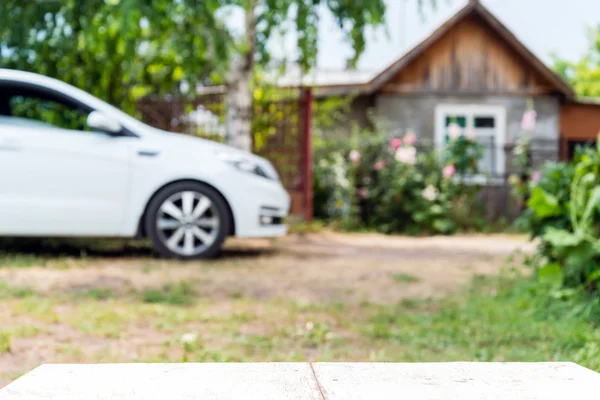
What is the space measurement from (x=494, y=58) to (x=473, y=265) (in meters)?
11.7

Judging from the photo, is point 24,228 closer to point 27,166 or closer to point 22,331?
point 27,166

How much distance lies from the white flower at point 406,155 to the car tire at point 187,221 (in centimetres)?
614

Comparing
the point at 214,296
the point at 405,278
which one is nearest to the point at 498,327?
the point at 214,296

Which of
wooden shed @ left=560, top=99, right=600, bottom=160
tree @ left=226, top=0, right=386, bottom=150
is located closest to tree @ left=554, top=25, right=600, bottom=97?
wooden shed @ left=560, top=99, right=600, bottom=160

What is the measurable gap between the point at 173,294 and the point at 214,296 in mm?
299

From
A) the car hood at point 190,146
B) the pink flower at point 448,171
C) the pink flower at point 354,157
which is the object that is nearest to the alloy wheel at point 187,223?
the car hood at point 190,146

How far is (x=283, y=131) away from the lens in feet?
43.5

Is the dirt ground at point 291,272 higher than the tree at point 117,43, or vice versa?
the tree at point 117,43

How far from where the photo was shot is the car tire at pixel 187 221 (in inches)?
323

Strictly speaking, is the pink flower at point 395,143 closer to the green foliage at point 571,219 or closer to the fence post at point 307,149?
the fence post at point 307,149

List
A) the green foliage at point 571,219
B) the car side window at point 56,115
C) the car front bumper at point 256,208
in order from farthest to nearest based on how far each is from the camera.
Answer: the car side window at point 56,115 → the car front bumper at point 256,208 → the green foliage at point 571,219

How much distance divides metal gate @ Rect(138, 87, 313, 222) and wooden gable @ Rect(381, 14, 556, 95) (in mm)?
6451

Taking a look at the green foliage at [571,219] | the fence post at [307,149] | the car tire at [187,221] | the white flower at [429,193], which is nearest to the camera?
the green foliage at [571,219]

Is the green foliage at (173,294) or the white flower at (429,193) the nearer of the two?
the green foliage at (173,294)
